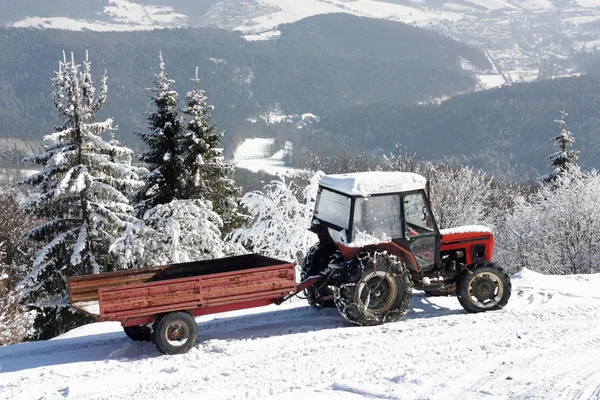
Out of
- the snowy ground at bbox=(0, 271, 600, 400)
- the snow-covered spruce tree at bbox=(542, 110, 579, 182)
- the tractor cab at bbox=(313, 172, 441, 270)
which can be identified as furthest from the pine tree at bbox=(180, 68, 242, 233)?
the snow-covered spruce tree at bbox=(542, 110, 579, 182)

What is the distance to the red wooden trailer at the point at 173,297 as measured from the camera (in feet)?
31.3

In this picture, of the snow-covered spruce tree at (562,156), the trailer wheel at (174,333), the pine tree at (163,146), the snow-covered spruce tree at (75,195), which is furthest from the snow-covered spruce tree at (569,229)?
the trailer wheel at (174,333)

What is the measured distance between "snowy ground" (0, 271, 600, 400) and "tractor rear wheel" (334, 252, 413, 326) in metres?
0.27

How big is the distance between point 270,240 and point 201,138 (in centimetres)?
499

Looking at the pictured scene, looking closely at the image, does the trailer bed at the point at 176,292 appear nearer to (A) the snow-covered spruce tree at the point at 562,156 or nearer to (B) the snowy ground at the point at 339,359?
(B) the snowy ground at the point at 339,359

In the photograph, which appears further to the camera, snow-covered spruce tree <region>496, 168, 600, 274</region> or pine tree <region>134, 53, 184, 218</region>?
snow-covered spruce tree <region>496, 168, 600, 274</region>

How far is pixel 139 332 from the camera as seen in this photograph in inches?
422

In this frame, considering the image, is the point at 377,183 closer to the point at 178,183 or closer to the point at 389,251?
the point at 389,251

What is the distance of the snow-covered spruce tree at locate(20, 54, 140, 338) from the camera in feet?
65.5

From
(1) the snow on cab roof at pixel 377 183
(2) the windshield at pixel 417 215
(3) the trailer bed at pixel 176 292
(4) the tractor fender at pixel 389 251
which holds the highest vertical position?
(1) the snow on cab roof at pixel 377 183

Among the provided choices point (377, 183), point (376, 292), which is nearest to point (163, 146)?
point (377, 183)

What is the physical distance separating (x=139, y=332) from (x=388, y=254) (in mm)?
4590

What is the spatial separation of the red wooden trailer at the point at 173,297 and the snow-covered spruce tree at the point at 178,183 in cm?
1157

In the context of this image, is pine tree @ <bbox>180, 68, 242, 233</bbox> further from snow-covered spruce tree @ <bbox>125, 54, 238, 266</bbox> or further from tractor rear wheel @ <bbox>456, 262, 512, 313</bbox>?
tractor rear wheel @ <bbox>456, 262, 512, 313</bbox>
